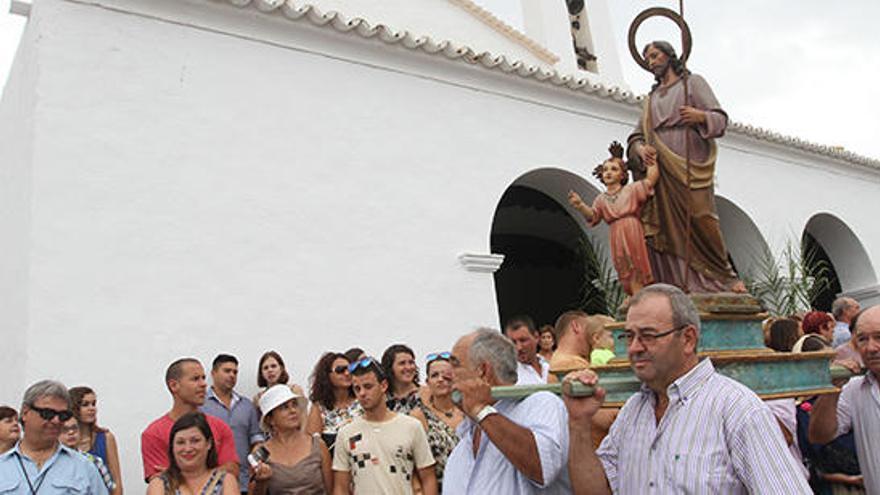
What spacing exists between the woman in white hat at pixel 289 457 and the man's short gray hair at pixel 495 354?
199cm

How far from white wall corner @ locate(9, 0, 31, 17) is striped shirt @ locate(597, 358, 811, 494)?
5.97 meters

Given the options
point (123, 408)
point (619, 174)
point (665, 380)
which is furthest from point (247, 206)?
point (665, 380)

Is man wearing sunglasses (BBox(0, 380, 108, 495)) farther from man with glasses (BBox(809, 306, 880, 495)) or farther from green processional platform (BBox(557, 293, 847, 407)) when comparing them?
man with glasses (BBox(809, 306, 880, 495))

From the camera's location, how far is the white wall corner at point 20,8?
6258 millimetres

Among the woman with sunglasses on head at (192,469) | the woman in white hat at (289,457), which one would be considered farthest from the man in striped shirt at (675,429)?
the woman in white hat at (289,457)

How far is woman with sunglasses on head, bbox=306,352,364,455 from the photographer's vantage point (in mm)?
5133

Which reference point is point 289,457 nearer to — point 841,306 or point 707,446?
point 707,446

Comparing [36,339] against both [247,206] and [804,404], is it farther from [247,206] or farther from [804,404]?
[804,404]

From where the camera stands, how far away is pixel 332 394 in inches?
212

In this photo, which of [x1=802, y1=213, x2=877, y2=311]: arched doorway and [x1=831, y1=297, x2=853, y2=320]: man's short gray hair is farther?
[x1=802, y1=213, x2=877, y2=311]: arched doorway

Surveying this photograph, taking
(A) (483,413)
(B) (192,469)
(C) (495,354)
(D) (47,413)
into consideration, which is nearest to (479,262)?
(B) (192,469)

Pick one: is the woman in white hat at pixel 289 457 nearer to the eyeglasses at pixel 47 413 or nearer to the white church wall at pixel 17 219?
the eyeglasses at pixel 47 413

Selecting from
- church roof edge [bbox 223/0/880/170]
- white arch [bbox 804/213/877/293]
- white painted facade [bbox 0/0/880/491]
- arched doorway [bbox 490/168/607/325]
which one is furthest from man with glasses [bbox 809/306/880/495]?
white arch [bbox 804/213/877/293]

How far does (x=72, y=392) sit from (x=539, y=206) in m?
7.74
